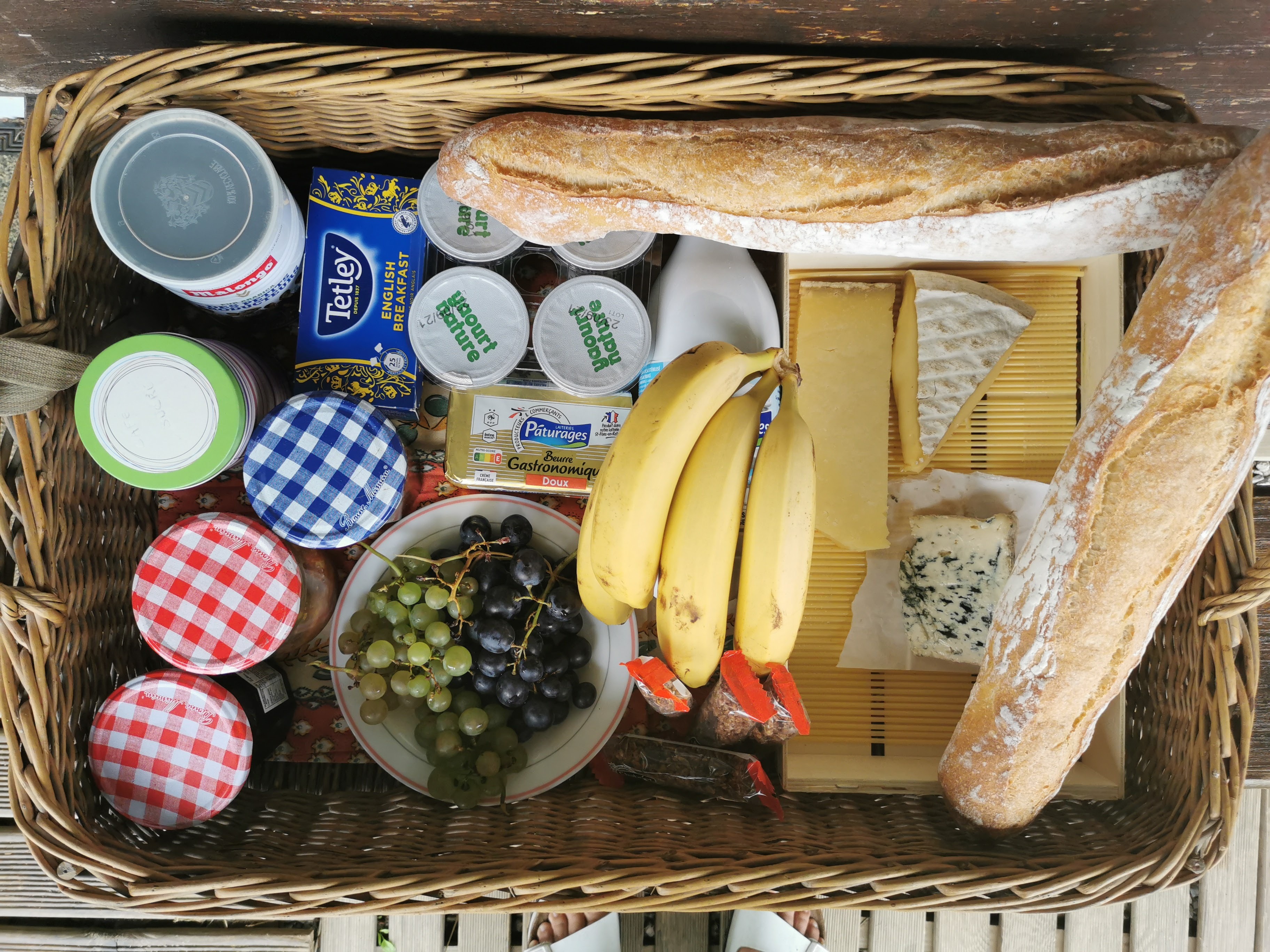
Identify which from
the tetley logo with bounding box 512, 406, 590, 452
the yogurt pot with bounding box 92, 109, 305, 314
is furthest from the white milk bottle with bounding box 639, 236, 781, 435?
the yogurt pot with bounding box 92, 109, 305, 314

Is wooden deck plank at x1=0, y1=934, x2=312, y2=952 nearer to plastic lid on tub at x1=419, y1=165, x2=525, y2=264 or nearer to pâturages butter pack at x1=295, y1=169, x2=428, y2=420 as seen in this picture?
pâturages butter pack at x1=295, y1=169, x2=428, y2=420

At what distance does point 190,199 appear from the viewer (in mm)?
1083

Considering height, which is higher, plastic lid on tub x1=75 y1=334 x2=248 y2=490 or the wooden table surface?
the wooden table surface

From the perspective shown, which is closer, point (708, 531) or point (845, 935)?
point (708, 531)

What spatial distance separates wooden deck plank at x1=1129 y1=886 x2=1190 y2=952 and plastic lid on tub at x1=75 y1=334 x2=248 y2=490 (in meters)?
1.93

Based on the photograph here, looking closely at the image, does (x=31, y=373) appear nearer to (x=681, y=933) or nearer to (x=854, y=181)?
(x=854, y=181)

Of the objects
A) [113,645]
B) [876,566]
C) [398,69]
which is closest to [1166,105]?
[876,566]

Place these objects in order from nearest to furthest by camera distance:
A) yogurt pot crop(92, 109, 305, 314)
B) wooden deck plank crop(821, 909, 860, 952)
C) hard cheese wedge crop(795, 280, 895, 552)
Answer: yogurt pot crop(92, 109, 305, 314), hard cheese wedge crop(795, 280, 895, 552), wooden deck plank crop(821, 909, 860, 952)

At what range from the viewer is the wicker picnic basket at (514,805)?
3.29 ft

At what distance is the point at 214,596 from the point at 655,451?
69cm

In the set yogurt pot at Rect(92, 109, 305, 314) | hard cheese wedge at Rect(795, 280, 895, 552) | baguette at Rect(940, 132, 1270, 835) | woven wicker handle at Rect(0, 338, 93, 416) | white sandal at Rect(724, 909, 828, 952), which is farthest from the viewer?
white sandal at Rect(724, 909, 828, 952)

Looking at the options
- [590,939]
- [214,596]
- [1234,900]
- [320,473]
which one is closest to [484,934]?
[590,939]

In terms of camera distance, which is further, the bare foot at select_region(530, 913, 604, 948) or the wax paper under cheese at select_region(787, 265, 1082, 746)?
the bare foot at select_region(530, 913, 604, 948)

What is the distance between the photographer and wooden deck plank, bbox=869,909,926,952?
154 cm
